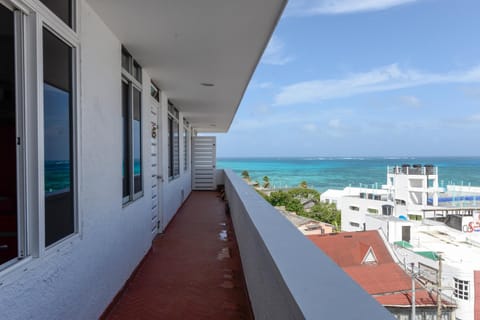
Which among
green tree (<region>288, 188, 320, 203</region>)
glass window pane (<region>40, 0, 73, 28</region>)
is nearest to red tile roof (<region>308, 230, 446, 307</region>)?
glass window pane (<region>40, 0, 73, 28</region>)

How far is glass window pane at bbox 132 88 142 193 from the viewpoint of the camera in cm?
382

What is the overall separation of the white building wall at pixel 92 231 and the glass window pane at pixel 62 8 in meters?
0.14

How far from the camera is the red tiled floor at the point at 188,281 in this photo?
2.81 meters

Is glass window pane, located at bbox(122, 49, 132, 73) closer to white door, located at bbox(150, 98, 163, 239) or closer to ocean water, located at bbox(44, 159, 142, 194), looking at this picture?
white door, located at bbox(150, 98, 163, 239)

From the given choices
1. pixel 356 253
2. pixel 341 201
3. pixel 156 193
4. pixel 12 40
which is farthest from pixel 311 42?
pixel 12 40

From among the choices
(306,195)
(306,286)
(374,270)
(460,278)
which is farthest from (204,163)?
(306,195)

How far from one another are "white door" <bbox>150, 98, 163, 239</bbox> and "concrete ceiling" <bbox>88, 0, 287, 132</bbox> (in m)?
0.59

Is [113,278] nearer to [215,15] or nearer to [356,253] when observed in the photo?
[215,15]

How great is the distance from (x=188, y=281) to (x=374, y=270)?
644 cm

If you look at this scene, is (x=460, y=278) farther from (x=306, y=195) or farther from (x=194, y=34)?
(x=306, y=195)

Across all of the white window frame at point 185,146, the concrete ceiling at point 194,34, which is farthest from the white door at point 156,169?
the white window frame at point 185,146

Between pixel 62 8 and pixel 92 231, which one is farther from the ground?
pixel 62 8

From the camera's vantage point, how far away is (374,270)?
8.41 meters

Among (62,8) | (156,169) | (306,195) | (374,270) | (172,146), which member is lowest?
(306,195)
